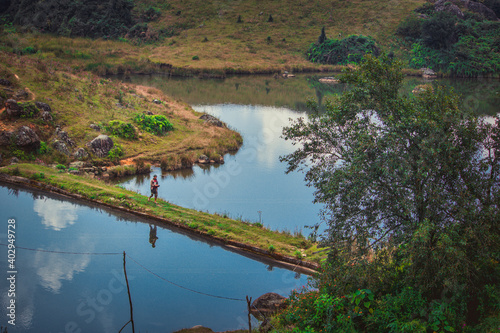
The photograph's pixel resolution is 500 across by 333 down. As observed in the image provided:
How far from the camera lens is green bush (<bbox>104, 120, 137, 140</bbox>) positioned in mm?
38875

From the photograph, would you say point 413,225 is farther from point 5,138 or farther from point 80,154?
point 5,138

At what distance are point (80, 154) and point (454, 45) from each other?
85.7 m

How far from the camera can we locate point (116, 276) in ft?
66.1

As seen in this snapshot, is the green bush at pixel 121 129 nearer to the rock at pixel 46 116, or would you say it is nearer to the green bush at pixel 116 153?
the green bush at pixel 116 153

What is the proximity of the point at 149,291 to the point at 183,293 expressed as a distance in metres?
1.54

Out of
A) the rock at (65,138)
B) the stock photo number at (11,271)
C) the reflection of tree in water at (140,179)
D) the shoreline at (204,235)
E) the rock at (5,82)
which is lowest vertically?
the stock photo number at (11,271)

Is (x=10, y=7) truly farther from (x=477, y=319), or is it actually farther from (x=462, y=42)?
(x=477, y=319)

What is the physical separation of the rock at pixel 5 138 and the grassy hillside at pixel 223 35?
41378 mm

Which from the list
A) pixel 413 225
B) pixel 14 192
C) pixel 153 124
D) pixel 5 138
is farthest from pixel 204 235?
pixel 153 124

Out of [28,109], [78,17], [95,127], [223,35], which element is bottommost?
[95,127]

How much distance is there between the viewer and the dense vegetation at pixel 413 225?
42.7 ft

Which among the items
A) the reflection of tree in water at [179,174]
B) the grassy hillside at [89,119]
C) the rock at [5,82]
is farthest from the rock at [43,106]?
the reflection of tree in water at [179,174]

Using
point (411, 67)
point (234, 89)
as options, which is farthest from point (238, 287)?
point (411, 67)

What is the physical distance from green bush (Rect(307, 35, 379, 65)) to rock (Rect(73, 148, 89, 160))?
7358 centimetres
